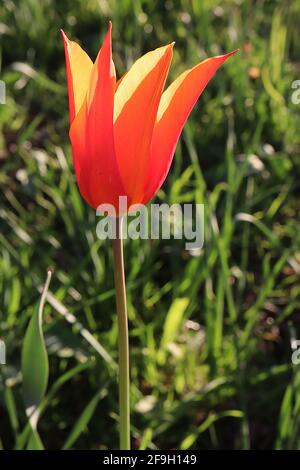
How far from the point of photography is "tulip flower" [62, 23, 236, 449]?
0.70m

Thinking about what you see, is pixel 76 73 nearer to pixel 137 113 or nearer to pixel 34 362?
pixel 137 113

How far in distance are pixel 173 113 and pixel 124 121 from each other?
5 cm

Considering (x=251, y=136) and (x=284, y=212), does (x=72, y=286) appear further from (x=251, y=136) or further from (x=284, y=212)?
(x=251, y=136)

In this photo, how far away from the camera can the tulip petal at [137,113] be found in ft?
2.32

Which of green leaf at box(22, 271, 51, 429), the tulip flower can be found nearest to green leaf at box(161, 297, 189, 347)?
green leaf at box(22, 271, 51, 429)

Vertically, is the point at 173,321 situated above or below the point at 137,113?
below

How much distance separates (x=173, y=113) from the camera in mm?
728

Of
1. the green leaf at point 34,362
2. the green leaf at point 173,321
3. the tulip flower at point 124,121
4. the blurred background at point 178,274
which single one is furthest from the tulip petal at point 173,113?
the green leaf at point 173,321

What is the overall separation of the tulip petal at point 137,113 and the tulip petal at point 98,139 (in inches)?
0.5

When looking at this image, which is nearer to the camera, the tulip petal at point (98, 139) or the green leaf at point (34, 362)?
the tulip petal at point (98, 139)

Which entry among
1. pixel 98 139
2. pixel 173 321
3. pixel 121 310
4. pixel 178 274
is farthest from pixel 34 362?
pixel 178 274

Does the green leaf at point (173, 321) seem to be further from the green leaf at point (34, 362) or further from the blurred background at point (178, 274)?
the green leaf at point (34, 362)

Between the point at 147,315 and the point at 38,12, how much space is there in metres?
1.22
